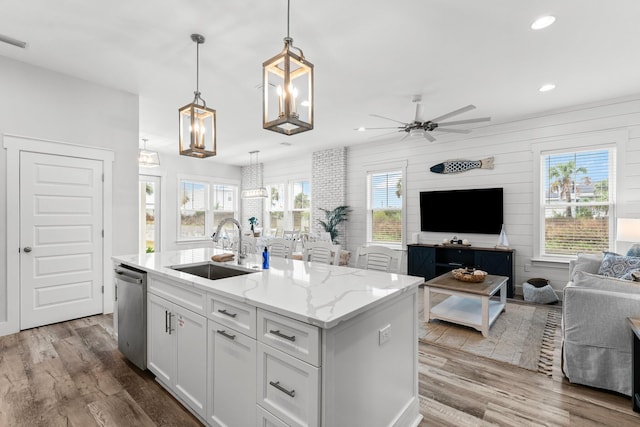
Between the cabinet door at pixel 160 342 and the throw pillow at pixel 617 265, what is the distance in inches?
165

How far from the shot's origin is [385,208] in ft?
21.8

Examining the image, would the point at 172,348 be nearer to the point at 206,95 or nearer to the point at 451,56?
the point at 206,95

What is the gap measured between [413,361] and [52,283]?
4.14 m

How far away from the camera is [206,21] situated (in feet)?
8.66

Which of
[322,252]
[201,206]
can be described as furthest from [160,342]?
[201,206]

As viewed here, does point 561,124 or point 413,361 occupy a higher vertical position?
point 561,124

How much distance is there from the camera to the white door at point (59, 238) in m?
3.50

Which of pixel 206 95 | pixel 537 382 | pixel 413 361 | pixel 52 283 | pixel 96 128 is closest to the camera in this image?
pixel 413 361

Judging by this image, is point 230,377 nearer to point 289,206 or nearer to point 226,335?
point 226,335

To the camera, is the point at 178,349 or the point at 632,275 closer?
the point at 178,349

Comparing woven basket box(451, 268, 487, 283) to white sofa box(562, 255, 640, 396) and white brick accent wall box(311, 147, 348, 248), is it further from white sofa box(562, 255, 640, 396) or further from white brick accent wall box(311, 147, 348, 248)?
white brick accent wall box(311, 147, 348, 248)

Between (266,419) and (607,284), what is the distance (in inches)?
102

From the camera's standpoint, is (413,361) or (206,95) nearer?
(413,361)

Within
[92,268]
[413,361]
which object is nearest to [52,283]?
[92,268]
